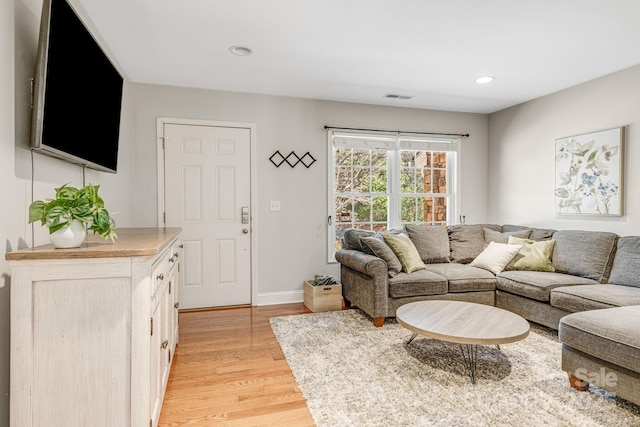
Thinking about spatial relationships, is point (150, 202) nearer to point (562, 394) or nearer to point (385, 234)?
point (385, 234)

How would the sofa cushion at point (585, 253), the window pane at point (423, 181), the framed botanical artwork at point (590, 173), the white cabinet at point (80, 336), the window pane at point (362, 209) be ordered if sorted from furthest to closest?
the window pane at point (423, 181)
the window pane at point (362, 209)
the framed botanical artwork at point (590, 173)
the sofa cushion at point (585, 253)
the white cabinet at point (80, 336)

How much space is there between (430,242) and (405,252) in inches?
25.3

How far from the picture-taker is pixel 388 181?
464 cm

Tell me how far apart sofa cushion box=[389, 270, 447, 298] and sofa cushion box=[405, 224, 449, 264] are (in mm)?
559

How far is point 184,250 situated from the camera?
3.83 meters

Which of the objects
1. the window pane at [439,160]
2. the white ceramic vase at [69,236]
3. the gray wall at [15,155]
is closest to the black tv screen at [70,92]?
the gray wall at [15,155]

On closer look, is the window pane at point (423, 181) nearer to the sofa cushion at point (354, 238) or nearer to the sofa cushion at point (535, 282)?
the sofa cushion at point (354, 238)

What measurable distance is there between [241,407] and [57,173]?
5.39 ft

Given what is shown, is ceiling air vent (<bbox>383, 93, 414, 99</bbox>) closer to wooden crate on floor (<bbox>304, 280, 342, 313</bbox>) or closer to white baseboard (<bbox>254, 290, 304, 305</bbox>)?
wooden crate on floor (<bbox>304, 280, 342, 313</bbox>)

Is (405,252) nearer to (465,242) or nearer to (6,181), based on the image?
(465,242)

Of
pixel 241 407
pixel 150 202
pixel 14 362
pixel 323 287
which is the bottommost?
pixel 241 407

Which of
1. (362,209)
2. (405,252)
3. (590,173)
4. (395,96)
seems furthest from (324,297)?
(590,173)

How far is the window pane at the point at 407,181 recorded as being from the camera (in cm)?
468

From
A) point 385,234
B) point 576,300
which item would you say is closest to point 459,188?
point 385,234
